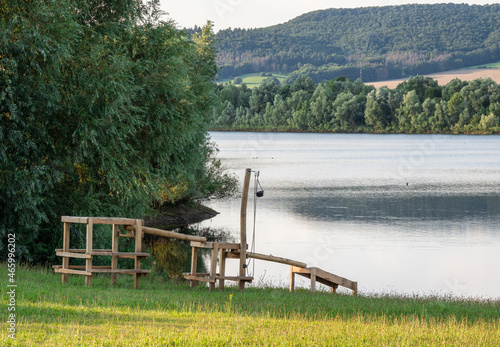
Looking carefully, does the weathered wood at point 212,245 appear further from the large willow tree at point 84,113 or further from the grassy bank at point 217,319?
the large willow tree at point 84,113

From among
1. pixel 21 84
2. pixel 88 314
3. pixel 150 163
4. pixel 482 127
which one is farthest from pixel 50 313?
pixel 482 127

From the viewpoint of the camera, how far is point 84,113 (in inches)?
879

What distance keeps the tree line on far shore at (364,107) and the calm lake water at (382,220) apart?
167 feet

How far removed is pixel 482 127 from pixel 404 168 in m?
68.7

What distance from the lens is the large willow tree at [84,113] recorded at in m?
21.1

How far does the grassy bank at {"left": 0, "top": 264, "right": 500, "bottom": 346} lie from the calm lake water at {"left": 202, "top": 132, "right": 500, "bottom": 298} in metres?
11.1

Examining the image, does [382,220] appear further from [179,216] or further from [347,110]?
[347,110]

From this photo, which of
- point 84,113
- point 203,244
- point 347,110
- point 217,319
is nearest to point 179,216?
point 84,113

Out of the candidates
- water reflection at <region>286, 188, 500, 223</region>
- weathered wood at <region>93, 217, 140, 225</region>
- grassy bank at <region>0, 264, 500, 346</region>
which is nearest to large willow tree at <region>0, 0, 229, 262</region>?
weathered wood at <region>93, 217, 140, 225</region>

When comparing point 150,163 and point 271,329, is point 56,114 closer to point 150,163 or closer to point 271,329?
point 150,163

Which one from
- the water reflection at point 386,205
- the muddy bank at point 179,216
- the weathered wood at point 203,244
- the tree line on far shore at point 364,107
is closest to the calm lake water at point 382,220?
the water reflection at point 386,205

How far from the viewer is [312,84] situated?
176 meters

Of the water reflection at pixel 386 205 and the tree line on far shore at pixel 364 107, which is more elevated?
the tree line on far shore at pixel 364 107

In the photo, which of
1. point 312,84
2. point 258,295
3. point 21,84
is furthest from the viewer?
point 312,84
